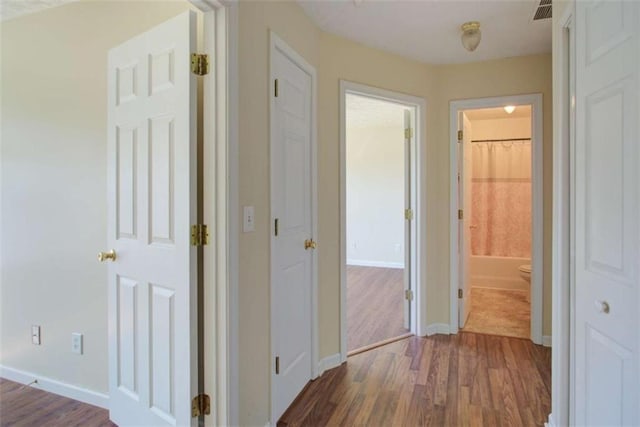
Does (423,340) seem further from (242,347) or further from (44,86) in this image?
(44,86)

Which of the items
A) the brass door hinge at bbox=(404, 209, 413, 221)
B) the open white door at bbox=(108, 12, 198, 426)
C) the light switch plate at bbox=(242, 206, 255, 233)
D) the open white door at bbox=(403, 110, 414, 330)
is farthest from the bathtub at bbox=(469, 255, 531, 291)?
the open white door at bbox=(108, 12, 198, 426)

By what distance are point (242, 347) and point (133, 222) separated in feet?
2.69

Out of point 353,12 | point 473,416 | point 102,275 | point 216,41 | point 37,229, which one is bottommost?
point 473,416

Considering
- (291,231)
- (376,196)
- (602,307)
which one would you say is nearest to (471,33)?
(291,231)

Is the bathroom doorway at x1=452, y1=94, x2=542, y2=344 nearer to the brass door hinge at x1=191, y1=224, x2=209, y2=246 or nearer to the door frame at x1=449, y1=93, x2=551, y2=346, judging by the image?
the door frame at x1=449, y1=93, x2=551, y2=346

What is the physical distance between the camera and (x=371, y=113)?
5.36m

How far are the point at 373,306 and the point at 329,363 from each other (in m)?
1.59

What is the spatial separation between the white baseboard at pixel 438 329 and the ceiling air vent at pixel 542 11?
250 centimetres

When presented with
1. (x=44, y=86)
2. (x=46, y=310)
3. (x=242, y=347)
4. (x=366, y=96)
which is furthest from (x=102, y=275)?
(x=366, y=96)

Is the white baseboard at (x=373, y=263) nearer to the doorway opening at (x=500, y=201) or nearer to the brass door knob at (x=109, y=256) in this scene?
the doorway opening at (x=500, y=201)

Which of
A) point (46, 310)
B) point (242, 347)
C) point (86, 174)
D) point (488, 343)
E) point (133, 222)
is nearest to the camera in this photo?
point (242, 347)

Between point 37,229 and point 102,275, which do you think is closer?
point 102,275

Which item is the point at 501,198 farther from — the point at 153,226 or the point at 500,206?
the point at 153,226

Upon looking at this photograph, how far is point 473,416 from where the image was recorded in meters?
2.02
